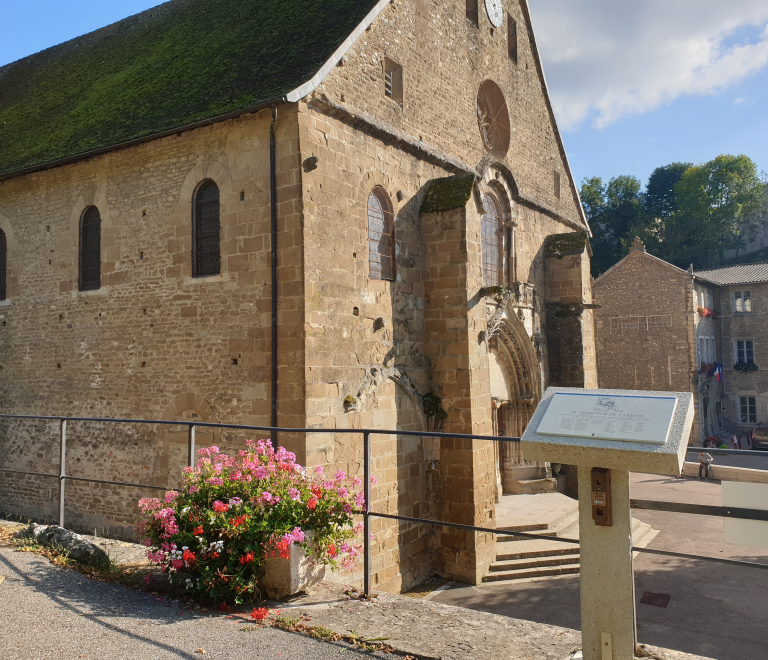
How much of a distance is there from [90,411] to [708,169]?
173ft

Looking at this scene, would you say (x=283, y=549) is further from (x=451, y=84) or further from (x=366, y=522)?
(x=451, y=84)

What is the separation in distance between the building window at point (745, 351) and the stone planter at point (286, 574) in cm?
3726

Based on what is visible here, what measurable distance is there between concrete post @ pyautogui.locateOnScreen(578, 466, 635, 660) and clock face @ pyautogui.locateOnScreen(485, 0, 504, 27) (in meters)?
14.9

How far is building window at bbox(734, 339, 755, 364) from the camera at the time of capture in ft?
118

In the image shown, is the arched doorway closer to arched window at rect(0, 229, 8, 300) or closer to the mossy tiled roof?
the mossy tiled roof

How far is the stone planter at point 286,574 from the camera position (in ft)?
15.3

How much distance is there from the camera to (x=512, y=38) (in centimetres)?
1700

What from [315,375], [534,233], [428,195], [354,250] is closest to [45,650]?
[315,375]

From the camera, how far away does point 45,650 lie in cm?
382

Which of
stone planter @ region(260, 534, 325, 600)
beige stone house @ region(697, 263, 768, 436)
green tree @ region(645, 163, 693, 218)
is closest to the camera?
stone planter @ region(260, 534, 325, 600)

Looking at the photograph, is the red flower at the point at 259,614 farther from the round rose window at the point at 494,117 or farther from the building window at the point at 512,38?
the building window at the point at 512,38

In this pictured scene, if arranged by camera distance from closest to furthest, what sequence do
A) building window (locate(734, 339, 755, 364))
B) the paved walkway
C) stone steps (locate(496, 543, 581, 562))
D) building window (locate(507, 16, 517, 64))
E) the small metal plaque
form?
the small metal plaque → the paved walkway → stone steps (locate(496, 543, 581, 562)) → building window (locate(507, 16, 517, 64)) → building window (locate(734, 339, 755, 364))

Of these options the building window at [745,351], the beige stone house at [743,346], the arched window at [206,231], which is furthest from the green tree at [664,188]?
the arched window at [206,231]

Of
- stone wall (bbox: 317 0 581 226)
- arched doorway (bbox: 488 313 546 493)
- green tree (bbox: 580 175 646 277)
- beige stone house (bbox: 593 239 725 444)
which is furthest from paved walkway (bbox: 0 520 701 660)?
green tree (bbox: 580 175 646 277)
